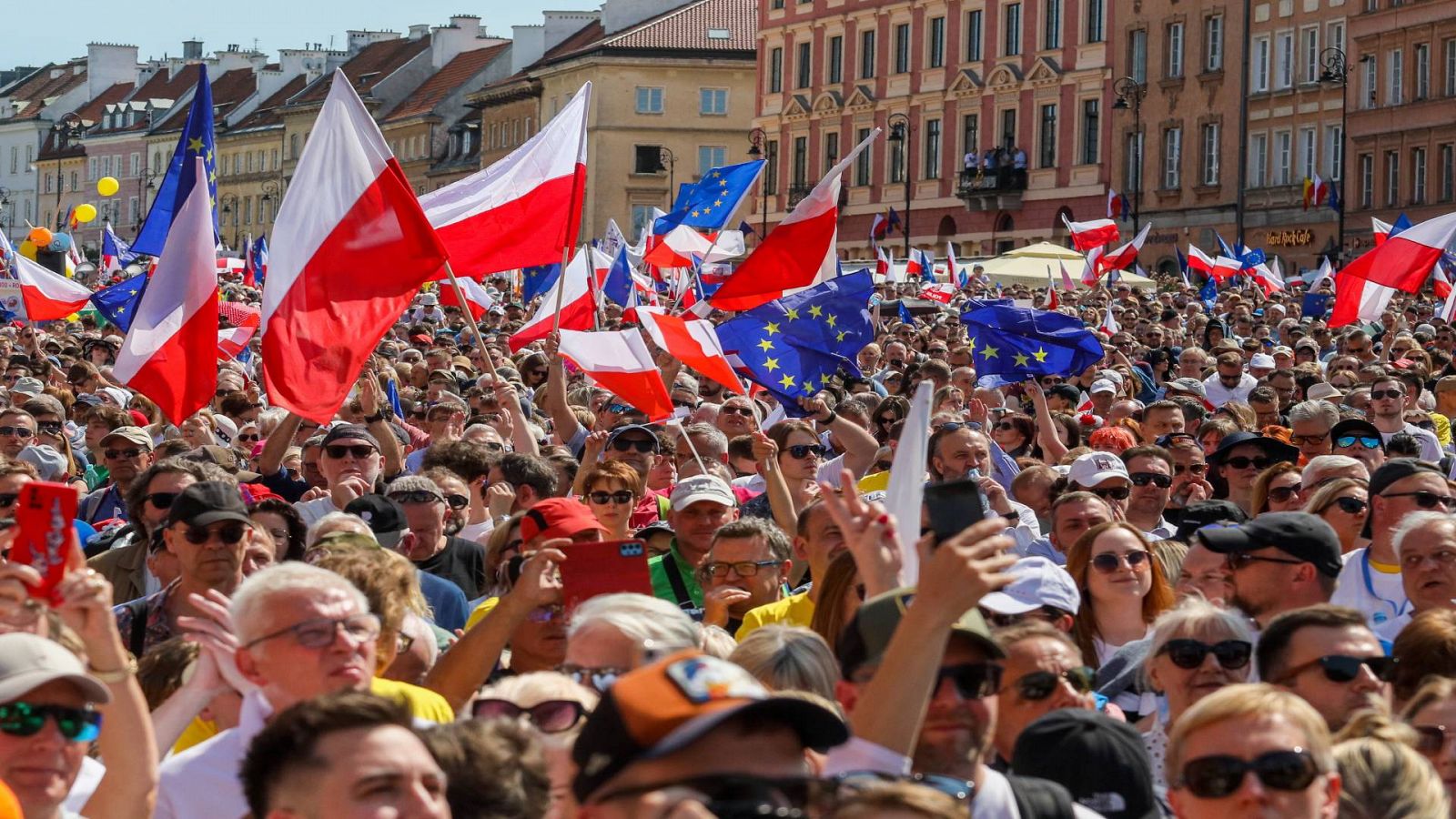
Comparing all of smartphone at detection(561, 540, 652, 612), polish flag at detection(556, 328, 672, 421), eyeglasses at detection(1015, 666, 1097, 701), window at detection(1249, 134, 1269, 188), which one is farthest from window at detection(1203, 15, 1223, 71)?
eyeglasses at detection(1015, 666, 1097, 701)

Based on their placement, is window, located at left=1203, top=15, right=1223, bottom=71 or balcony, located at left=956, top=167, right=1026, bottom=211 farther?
balcony, located at left=956, top=167, right=1026, bottom=211

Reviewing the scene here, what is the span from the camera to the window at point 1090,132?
218ft

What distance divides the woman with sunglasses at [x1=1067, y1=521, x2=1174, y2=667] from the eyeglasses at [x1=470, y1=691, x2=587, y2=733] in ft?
8.63

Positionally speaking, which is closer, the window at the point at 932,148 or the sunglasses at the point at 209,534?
the sunglasses at the point at 209,534

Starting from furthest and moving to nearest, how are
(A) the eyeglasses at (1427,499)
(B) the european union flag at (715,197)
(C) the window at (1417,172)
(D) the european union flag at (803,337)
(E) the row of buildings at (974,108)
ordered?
(E) the row of buildings at (974,108) < (C) the window at (1417,172) < (B) the european union flag at (715,197) < (D) the european union flag at (803,337) < (A) the eyeglasses at (1427,499)

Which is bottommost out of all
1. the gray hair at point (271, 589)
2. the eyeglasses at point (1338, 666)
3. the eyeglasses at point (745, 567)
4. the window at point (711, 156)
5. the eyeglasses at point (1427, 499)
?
the eyeglasses at point (745, 567)

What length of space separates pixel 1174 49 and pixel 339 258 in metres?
54.3

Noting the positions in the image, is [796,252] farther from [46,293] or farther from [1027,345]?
[46,293]

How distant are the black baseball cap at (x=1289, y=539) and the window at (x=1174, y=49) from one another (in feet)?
187

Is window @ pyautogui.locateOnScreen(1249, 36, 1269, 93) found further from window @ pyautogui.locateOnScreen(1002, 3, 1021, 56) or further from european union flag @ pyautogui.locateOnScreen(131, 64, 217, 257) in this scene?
european union flag @ pyautogui.locateOnScreen(131, 64, 217, 257)

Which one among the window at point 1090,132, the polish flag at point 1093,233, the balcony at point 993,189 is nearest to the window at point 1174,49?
the window at point 1090,132

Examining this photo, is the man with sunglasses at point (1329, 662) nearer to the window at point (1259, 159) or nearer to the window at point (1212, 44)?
the window at point (1259, 159)

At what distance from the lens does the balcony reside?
69500 mm

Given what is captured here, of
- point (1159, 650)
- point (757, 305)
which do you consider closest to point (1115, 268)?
point (757, 305)
